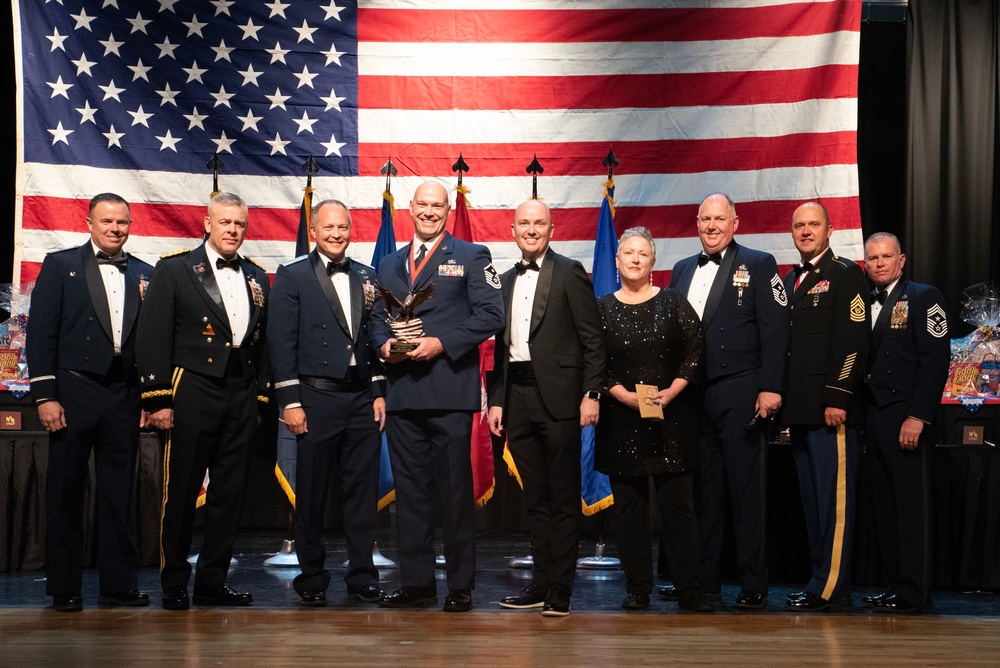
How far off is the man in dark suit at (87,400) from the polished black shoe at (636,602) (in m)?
2.03

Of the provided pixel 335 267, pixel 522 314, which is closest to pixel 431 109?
pixel 335 267

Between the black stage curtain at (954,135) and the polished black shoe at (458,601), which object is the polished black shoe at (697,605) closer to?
the polished black shoe at (458,601)

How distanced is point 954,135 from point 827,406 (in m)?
3.12

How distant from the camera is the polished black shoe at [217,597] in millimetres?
4320

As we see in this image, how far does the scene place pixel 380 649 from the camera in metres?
3.48

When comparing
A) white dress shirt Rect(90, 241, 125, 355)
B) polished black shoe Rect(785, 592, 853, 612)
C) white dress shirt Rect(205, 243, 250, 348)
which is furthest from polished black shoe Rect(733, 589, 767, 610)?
white dress shirt Rect(90, 241, 125, 355)

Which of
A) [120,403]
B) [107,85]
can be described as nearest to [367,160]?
[107,85]

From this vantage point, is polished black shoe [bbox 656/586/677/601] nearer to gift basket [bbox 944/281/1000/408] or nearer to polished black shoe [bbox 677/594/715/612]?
polished black shoe [bbox 677/594/715/612]

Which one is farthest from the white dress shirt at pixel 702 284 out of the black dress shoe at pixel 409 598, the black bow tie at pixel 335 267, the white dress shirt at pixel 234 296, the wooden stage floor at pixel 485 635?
the white dress shirt at pixel 234 296

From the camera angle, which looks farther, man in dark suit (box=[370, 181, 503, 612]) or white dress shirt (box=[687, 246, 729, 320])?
white dress shirt (box=[687, 246, 729, 320])

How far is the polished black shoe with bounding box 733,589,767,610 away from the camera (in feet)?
14.1

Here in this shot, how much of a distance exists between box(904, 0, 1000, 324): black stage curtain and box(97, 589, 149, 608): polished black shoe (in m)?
5.06

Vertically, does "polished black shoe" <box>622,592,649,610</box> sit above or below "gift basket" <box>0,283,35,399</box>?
below

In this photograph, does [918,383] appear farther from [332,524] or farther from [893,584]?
[332,524]
